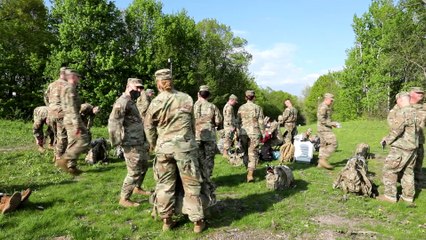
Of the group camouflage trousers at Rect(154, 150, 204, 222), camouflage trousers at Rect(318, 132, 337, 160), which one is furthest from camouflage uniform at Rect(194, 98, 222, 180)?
camouflage trousers at Rect(318, 132, 337, 160)

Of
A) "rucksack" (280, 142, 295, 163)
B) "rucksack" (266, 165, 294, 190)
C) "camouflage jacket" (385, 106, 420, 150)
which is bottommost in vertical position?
"rucksack" (266, 165, 294, 190)

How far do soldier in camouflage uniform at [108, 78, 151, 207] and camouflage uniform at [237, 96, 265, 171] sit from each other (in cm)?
377

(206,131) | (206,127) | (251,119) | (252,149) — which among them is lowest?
(252,149)

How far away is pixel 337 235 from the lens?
6.29m

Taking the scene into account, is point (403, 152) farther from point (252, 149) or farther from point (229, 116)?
point (229, 116)

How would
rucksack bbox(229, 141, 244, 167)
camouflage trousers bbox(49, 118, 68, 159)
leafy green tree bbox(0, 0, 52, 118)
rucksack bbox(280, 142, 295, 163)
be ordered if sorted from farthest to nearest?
leafy green tree bbox(0, 0, 52, 118), rucksack bbox(280, 142, 295, 163), rucksack bbox(229, 141, 244, 167), camouflage trousers bbox(49, 118, 68, 159)

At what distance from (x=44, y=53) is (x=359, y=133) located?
3445 cm

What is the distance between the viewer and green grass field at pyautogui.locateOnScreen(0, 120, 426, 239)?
620 cm

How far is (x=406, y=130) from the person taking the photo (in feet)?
26.7

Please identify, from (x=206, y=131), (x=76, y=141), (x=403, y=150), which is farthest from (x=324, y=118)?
(x=76, y=141)

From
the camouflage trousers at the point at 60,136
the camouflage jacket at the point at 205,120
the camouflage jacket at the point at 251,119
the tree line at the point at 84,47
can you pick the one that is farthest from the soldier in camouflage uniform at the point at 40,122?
the tree line at the point at 84,47

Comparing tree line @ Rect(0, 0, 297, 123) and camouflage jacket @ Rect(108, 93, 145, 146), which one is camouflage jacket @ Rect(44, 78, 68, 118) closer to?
camouflage jacket @ Rect(108, 93, 145, 146)

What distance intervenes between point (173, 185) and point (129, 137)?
6.11ft

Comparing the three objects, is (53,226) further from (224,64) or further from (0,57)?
(224,64)
